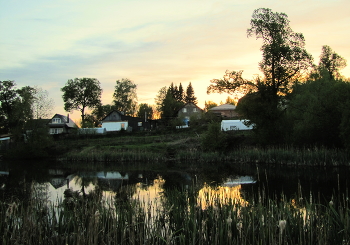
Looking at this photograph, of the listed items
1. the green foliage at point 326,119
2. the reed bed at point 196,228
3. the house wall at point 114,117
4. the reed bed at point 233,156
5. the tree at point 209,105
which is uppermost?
the tree at point 209,105

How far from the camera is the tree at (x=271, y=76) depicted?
31.9 metres

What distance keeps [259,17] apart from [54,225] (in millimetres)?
30902

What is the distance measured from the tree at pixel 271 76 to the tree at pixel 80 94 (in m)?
54.7

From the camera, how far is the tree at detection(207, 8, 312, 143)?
31.9m

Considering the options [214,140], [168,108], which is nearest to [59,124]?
[168,108]

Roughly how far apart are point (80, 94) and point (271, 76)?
58943 millimetres

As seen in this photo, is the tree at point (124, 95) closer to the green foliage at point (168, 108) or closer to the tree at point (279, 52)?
the green foliage at point (168, 108)

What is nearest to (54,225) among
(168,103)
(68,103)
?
(68,103)

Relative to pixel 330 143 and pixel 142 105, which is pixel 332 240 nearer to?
pixel 330 143

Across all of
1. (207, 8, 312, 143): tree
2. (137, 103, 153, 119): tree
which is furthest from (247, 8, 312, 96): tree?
(137, 103, 153, 119): tree

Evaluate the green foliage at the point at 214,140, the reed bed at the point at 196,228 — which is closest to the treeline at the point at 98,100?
the green foliage at the point at 214,140

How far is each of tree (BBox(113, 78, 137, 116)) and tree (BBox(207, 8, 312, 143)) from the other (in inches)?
2087

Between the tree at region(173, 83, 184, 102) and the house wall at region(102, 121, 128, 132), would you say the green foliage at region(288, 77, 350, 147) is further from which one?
the tree at region(173, 83, 184, 102)

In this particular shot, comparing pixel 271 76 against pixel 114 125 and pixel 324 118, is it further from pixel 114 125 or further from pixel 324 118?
pixel 114 125
